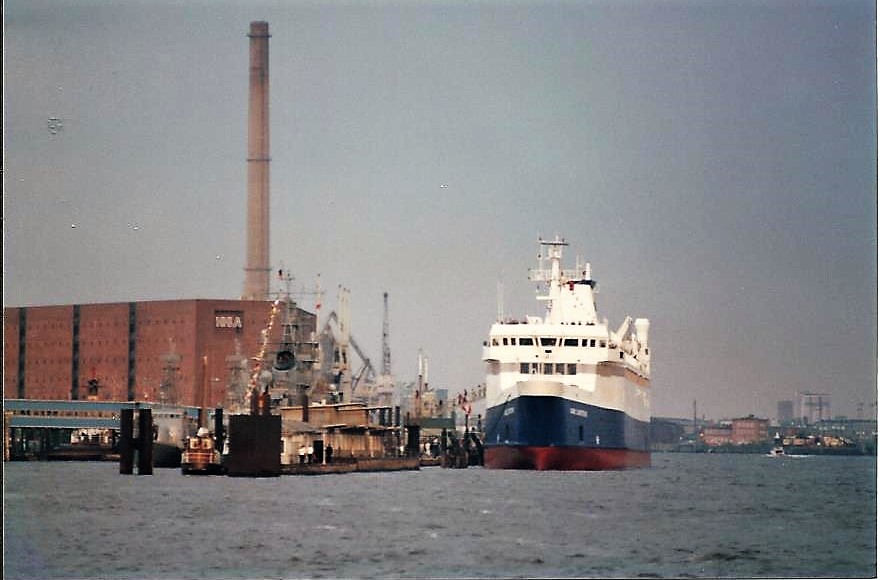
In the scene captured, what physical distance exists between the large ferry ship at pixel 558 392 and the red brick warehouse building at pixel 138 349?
10348 millimetres

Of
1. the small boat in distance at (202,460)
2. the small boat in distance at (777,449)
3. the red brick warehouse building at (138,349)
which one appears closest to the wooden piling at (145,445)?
the small boat in distance at (202,460)

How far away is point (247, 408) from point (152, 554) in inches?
1040

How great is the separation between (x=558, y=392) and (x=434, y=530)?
15645 mm

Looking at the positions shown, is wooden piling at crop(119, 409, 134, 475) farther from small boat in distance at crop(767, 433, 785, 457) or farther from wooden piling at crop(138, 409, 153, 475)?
small boat in distance at crop(767, 433, 785, 457)

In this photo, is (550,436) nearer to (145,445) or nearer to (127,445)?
(145,445)

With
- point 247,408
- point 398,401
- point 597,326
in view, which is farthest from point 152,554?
point 398,401

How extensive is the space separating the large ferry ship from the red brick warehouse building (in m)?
10.3

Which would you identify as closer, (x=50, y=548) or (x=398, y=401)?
(x=50, y=548)

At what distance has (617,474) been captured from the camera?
36281 millimetres

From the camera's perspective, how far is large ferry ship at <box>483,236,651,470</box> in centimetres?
3631

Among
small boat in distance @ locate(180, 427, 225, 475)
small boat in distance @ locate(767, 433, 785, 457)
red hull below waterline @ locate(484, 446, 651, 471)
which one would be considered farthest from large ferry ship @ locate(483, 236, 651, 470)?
small boat in distance @ locate(767, 433, 785, 457)

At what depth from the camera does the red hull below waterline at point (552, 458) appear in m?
36.0

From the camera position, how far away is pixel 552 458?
36.0 meters

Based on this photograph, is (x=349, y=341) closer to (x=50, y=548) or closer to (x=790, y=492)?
(x=790, y=492)
